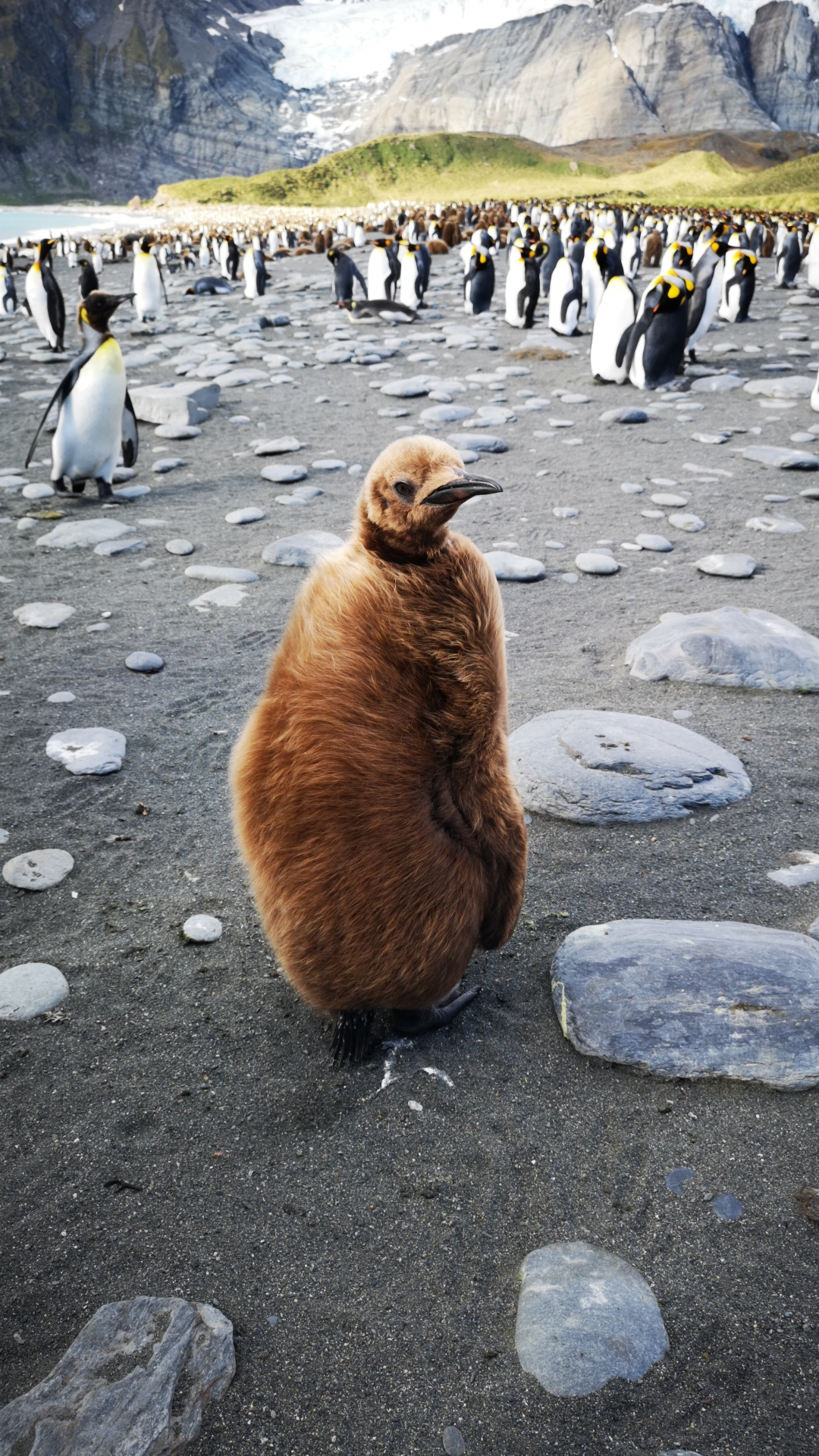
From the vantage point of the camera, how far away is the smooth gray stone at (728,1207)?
144 centimetres

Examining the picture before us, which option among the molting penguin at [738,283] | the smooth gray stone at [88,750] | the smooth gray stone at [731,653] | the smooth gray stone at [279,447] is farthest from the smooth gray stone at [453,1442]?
the molting penguin at [738,283]

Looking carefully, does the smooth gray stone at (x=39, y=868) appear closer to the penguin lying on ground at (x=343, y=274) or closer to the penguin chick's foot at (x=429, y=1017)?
the penguin chick's foot at (x=429, y=1017)

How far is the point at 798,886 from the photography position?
2240 millimetres

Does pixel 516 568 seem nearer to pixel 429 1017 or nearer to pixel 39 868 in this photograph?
pixel 39 868

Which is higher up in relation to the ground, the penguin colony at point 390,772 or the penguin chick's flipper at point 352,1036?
the penguin colony at point 390,772

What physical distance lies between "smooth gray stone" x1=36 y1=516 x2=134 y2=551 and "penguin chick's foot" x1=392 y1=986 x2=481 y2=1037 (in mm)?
3845

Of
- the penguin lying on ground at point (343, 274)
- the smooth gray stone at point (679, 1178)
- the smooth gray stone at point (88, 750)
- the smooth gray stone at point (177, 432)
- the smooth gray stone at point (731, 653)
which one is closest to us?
→ the smooth gray stone at point (679, 1178)

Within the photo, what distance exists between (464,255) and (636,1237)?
19618mm

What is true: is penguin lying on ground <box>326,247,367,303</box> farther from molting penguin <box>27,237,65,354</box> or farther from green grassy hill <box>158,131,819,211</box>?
green grassy hill <box>158,131,819,211</box>

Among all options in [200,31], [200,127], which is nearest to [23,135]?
[200,127]

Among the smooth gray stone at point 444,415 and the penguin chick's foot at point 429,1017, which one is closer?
the penguin chick's foot at point 429,1017

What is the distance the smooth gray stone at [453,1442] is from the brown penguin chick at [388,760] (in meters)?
0.64

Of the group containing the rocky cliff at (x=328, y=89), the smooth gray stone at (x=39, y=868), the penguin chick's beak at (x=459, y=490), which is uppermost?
the rocky cliff at (x=328, y=89)

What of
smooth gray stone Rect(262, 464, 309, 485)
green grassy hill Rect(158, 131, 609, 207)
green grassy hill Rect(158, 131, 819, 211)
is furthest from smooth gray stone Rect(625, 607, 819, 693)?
green grassy hill Rect(158, 131, 609, 207)
